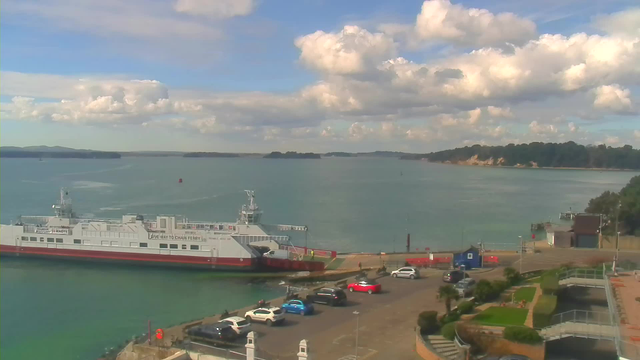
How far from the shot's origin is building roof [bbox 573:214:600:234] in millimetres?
35156

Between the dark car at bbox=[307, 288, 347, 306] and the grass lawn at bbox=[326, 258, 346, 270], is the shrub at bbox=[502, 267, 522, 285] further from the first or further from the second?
the grass lawn at bbox=[326, 258, 346, 270]

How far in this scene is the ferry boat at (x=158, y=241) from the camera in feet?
115


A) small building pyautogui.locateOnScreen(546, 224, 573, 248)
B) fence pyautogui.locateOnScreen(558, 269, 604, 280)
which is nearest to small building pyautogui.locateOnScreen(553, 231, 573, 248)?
small building pyautogui.locateOnScreen(546, 224, 573, 248)

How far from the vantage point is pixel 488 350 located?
13.9 meters

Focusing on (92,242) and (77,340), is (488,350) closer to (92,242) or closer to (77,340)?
(77,340)

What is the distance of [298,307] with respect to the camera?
19.2 metres

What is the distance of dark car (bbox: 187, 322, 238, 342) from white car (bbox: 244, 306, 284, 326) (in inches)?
69.3

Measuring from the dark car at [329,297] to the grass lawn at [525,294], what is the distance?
620 centimetres

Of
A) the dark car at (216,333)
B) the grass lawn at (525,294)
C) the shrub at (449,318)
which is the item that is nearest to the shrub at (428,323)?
the shrub at (449,318)

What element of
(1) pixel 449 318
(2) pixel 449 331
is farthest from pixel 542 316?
(1) pixel 449 318

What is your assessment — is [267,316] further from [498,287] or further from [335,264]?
[335,264]

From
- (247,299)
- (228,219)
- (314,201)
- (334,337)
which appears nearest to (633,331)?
(334,337)

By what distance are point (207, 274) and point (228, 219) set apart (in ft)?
82.8

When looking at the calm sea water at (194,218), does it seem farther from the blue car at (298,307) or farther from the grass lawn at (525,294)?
the grass lawn at (525,294)
